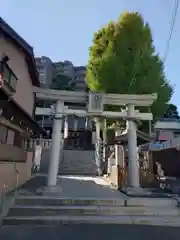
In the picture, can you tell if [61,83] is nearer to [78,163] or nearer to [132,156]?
[78,163]

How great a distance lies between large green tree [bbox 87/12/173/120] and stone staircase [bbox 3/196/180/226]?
1078cm

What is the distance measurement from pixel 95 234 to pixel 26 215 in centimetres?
218

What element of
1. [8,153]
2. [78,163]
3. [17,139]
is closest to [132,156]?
[8,153]

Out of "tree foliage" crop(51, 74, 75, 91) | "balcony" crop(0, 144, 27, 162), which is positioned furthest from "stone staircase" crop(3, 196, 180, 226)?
"tree foliage" crop(51, 74, 75, 91)

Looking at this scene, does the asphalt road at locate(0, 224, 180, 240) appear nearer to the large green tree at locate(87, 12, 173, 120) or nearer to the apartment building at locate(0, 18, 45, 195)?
the apartment building at locate(0, 18, 45, 195)

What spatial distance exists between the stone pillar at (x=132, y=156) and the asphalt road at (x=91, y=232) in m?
3.04

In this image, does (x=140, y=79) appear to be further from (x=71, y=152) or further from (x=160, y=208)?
(x=160, y=208)

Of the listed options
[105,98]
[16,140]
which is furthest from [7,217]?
[105,98]

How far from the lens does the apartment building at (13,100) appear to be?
6.82 metres

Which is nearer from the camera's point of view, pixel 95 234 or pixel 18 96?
pixel 95 234

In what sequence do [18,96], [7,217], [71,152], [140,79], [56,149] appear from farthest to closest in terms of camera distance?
[71,152] < [140,79] < [18,96] < [56,149] < [7,217]

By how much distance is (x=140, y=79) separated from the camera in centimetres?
1680

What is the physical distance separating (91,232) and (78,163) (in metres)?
15.0

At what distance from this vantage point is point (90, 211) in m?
6.52
